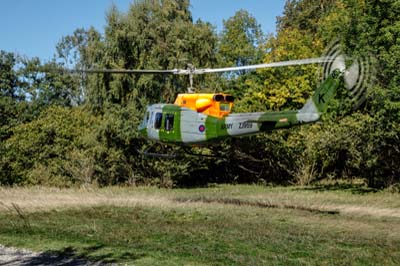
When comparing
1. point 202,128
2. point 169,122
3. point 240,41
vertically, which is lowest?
point 202,128

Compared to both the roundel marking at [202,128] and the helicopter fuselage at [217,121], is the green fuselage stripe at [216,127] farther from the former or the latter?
the roundel marking at [202,128]

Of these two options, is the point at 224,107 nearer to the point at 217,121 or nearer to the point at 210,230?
the point at 217,121

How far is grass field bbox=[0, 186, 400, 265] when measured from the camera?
10.5 metres

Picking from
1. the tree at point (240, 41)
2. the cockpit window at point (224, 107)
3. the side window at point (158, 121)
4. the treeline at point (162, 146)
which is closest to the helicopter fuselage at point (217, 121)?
the side window at point (158, 121)

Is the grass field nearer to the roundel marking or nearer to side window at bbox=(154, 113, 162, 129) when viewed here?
the roundel marking

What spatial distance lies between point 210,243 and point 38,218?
6.63 metres

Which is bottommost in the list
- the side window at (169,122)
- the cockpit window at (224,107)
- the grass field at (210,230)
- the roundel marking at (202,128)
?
the grass field at (210,230)

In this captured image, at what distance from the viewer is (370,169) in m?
29.1

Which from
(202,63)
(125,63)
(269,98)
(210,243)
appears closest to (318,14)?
(269,98)

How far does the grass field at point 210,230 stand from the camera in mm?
10508

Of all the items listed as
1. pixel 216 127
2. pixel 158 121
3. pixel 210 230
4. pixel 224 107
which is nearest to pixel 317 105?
pixel 224 107

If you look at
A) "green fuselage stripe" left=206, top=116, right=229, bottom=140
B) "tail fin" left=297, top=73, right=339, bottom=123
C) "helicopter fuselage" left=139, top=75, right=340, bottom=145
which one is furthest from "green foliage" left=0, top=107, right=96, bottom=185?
"tail fin" left=297, top=73, right=339, bottom=123

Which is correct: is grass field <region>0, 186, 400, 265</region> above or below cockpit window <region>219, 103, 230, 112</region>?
below

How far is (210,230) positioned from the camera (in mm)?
13938
